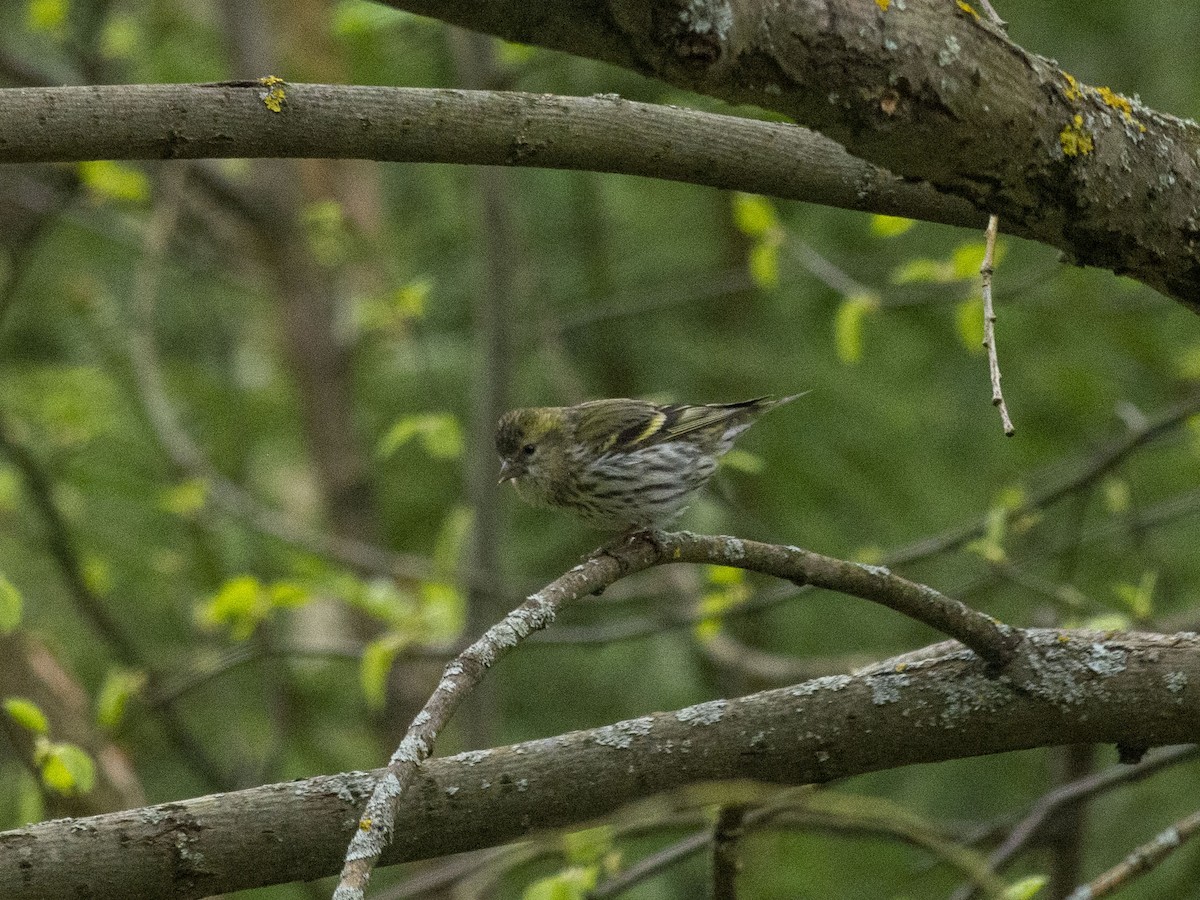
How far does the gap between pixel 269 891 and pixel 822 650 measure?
270 cm

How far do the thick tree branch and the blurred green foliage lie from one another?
2310 millimetres

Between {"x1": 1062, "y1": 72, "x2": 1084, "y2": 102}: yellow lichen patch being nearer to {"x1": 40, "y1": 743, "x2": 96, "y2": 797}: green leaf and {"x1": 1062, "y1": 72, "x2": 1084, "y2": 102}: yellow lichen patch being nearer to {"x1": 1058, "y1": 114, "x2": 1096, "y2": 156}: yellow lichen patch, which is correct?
{"x1": 1058, "y1": 114, "x2": 1096, "y2": 156}: yellow lichen patch

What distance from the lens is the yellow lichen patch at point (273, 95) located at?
1985 mm

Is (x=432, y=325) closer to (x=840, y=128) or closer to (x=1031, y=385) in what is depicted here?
(x=1031, y=385)

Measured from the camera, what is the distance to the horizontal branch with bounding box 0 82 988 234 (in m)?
1.93

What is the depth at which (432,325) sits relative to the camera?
795cm

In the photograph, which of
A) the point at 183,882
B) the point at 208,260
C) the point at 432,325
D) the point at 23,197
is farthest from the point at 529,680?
the point at 183,882

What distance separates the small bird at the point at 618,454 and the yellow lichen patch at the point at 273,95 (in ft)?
8.24

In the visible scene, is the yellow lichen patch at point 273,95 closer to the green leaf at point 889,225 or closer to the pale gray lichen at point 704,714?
the pale gray lichen at point 704,714

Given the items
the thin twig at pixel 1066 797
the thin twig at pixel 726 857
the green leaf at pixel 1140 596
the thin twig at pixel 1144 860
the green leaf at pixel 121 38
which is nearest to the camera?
the thin twig at pixel 726 857

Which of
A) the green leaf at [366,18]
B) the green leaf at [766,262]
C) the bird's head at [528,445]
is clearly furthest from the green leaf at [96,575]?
the green leaf at [766,262]

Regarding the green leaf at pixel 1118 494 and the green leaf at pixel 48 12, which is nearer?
the green leaf at pixel 1118 494

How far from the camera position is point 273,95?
199 centimetres

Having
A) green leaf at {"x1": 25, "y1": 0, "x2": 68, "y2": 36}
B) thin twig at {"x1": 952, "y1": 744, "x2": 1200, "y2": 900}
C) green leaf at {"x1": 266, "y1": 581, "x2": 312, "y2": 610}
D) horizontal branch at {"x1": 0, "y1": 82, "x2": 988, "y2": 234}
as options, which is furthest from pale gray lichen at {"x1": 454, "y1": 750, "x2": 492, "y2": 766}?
green leaf at {"x1": 25, "y1": 0, "x2": 68, "y2": 36}
